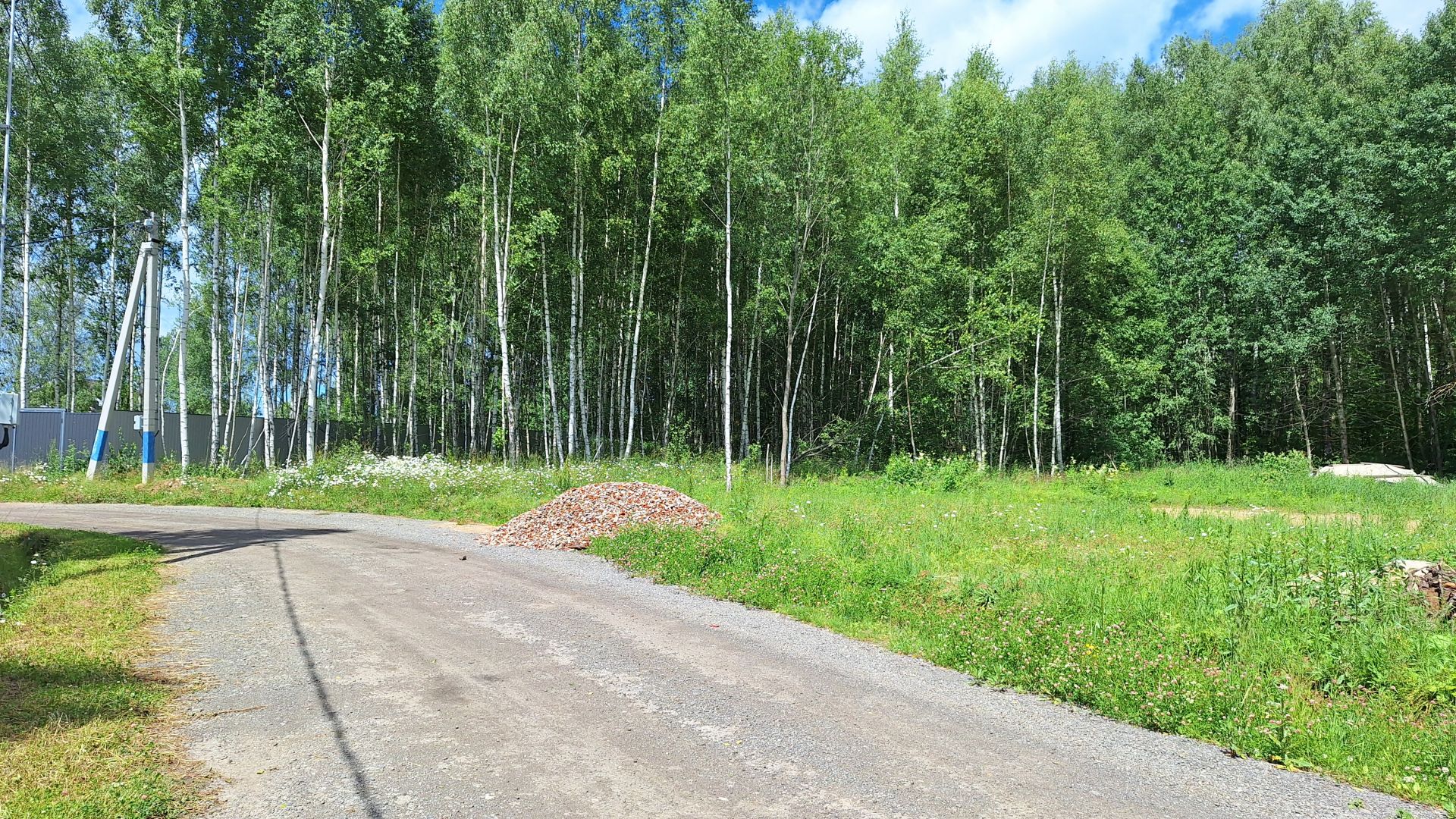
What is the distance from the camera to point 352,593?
8.39 meters

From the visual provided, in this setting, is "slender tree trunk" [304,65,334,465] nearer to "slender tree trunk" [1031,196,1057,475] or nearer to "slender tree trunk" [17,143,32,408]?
"slender tree trunk" [17,143,32,408]

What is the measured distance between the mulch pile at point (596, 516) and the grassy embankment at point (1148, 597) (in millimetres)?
707

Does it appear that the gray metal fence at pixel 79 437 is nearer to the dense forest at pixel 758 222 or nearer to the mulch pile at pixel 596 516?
the dense forest at pixel 758 222

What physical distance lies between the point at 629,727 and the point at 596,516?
861 cm

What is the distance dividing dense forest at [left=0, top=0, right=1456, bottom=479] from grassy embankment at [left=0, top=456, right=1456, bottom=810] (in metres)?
7.58

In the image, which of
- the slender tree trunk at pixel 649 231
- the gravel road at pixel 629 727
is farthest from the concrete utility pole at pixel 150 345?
the gravel road at pixel 629 727

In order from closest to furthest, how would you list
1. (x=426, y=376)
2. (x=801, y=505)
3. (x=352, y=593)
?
(x=352, y=593), (x=801, y=505), (x=426, y=376)

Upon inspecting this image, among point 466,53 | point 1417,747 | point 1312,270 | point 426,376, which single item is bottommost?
point 1417,747

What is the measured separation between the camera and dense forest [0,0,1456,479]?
72.1ft

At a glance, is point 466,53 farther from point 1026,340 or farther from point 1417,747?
point 1417,747

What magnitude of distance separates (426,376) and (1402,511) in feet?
111

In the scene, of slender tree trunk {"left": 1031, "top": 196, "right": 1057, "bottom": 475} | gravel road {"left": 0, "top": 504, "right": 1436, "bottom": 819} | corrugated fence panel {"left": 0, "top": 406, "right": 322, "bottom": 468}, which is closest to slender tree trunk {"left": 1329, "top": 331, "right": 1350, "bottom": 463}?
slender tree trunk {"left": 1031, "top": 196, "right": 1057, "bottom": 475}

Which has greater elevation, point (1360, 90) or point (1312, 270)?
point (1360, 90)

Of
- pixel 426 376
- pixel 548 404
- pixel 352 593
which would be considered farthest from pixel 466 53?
pixel 352 593
